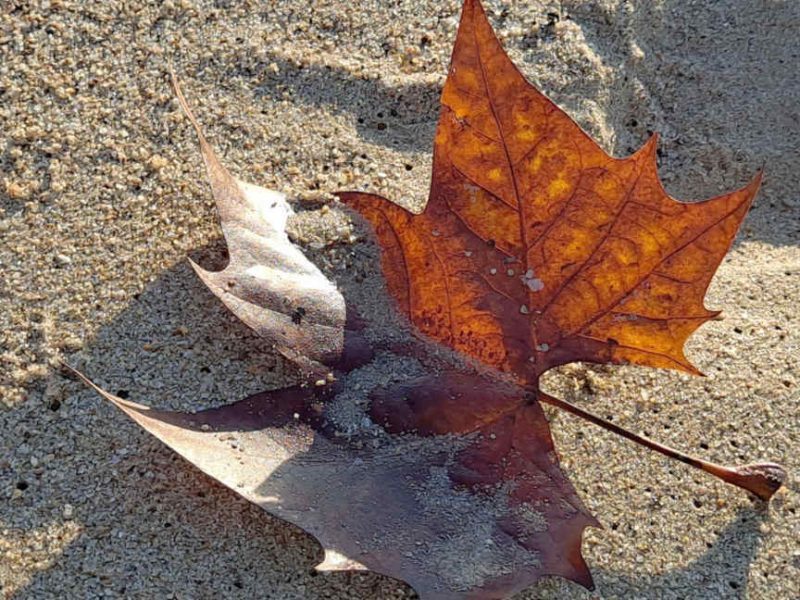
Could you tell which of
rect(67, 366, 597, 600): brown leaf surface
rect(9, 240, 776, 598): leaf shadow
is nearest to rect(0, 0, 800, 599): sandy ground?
rect(9, 240, 776, 598): leaf shadow

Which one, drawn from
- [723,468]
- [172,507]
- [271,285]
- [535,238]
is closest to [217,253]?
[271,285]

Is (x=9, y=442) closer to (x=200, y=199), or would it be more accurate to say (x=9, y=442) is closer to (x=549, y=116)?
Result: (x=200, y=199)

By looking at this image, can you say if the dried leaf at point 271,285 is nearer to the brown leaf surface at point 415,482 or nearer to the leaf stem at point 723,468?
the brown leaf surface at point 415,482

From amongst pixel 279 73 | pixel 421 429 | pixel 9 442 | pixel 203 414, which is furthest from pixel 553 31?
pixel 9 442

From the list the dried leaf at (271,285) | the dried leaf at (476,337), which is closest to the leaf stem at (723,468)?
the dried leaf at (476,337)

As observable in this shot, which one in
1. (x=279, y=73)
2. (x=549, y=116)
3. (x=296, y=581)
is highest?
(x=549, y=116)
